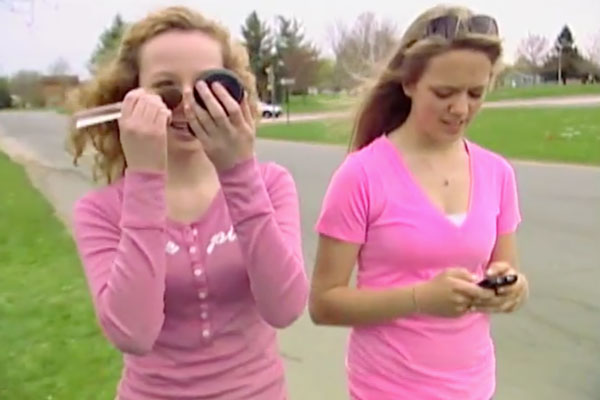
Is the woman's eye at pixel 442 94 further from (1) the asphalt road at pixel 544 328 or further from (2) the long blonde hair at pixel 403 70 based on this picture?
(1) the asphalt road at pixel 544 328

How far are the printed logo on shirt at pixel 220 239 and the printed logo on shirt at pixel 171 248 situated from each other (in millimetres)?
65

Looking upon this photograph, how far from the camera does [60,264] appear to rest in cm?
753

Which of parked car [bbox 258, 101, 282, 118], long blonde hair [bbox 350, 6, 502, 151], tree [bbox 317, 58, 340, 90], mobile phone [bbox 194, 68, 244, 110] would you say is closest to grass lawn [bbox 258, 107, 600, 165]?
parked car [bbox 258, 101, 282, 118]

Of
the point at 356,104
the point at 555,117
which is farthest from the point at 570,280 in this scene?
the point at 555,117

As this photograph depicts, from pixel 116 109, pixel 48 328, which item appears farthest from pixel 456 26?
pixel 48 328

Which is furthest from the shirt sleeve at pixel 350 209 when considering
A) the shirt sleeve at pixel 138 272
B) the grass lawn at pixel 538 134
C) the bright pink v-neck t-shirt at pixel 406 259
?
the grass lawn at pixel 538 134

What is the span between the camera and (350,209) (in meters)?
2.05

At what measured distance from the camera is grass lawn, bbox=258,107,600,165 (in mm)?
18969

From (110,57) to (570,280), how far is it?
5361 millimetres

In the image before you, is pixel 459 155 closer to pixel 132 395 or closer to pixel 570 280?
pixel 132 395

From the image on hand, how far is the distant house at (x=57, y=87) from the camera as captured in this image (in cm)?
233

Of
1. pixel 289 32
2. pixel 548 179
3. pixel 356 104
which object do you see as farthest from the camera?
pixel 289 32

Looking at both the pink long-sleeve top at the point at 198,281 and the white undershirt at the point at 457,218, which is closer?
the pink long-sleeve top at the point at 198,281

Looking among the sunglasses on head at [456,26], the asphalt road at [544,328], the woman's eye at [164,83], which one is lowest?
the asphalt road at [544,328]
